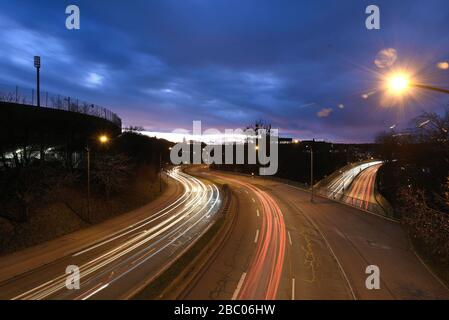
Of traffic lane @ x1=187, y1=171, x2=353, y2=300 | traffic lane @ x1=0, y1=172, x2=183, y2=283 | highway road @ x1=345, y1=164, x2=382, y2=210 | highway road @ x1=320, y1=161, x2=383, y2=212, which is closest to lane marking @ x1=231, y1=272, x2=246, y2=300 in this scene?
traffic lane @ x1=187, y1=171, x2=353, y2=300

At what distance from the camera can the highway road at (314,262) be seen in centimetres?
1394

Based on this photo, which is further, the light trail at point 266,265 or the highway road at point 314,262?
the highway road at point 314,262

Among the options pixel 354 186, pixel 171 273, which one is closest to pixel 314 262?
pixel 171 273

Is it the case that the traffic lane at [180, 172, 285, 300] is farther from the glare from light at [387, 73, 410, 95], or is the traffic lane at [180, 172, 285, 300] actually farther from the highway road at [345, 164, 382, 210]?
the highway road at [345, 164, 382, 210]

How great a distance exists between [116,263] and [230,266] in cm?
639

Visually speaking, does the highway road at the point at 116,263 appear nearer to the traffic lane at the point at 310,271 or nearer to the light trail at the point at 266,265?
the light trail at the point at 266,265

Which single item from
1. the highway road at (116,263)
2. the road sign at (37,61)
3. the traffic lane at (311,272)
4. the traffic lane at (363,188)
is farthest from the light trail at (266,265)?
the traffic lane at (363,188)

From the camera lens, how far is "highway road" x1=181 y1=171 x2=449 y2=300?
45.7ft

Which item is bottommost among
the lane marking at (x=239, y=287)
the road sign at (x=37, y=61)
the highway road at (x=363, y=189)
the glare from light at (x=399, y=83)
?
the highway road at (x=363, y=189)

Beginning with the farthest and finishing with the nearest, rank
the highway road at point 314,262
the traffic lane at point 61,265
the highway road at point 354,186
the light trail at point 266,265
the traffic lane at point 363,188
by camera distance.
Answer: the traffic lane at point 363,188 → the highway road at point 354,186 → the traffic lane at point 61,265 → the highway road at point 314,262 → the light trail at point 266,265

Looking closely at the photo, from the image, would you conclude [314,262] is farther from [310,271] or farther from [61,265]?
[61,265]

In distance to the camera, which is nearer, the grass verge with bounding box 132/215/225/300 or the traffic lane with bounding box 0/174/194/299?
the grass verge with bounding box 132/215/225/300

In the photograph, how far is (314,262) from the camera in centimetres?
1791
